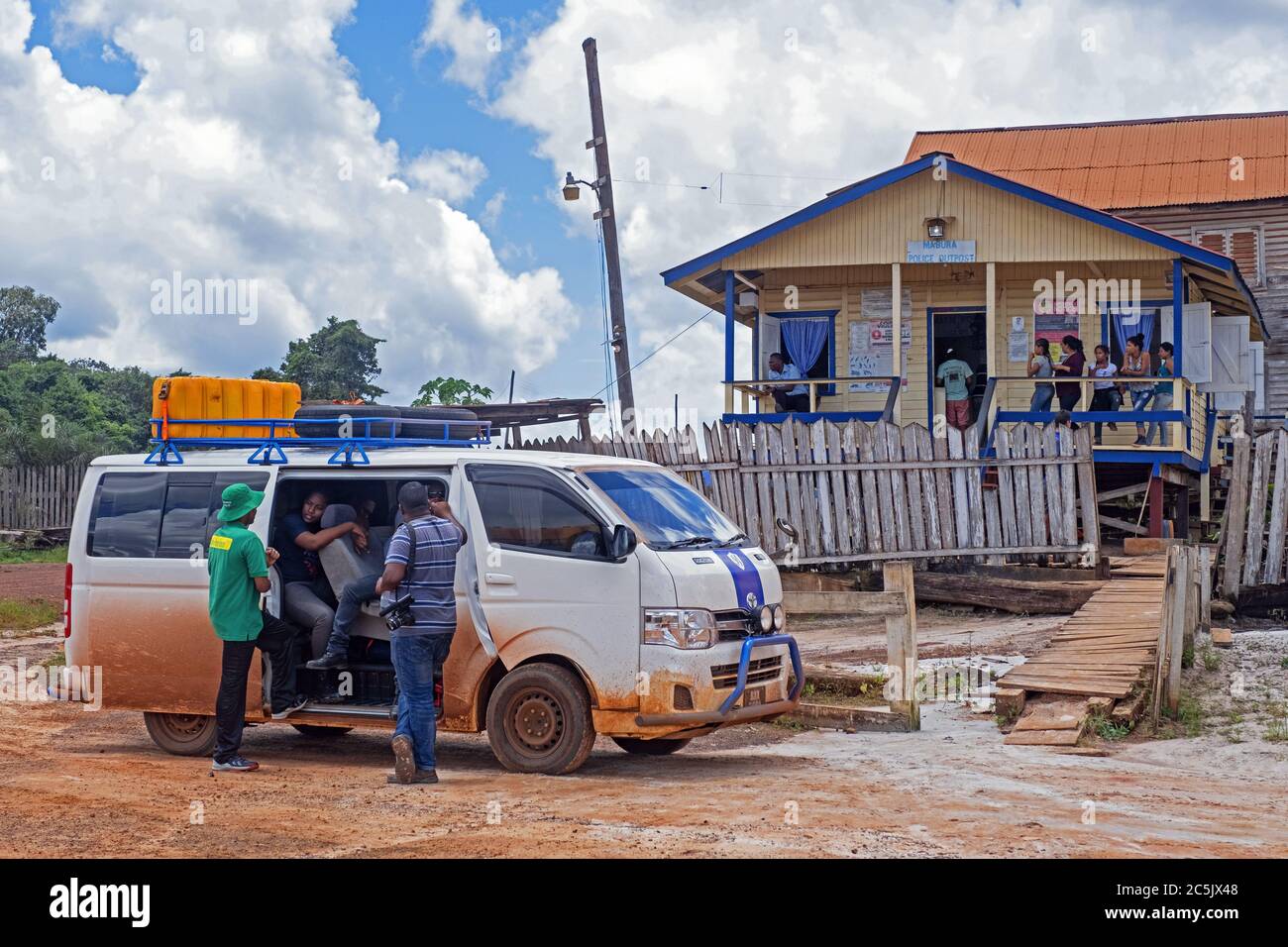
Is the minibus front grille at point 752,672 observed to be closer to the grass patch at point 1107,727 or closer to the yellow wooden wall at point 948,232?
the grass patch at point 1107,727

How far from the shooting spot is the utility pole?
2159 cm

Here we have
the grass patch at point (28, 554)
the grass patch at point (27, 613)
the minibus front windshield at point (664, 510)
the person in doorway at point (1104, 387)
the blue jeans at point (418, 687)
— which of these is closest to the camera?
the blue jeans at point (418, 687)

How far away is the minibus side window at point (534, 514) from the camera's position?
9039mm

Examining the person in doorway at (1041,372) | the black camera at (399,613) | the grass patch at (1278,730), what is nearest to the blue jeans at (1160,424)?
the person in doorway at (1041,372)

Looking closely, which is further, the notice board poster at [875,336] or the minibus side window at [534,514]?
the notice board poster at [875,336]

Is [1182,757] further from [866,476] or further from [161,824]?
[866,476]

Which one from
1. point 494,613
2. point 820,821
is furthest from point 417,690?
point 820,821

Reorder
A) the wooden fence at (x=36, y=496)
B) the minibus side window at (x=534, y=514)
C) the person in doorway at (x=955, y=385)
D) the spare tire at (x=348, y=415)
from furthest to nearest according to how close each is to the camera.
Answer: the wooden fence at (x=36, y=496) < the person in doorway at (x=955, y=385) < the spare tire at (x=348, y=415) < the minibus side window at (x=534, y=514)

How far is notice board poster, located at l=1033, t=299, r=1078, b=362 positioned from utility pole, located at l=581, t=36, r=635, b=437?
21.0ft

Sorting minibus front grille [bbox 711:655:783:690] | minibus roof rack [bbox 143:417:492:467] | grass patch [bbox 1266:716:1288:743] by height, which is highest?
minibus roof rack [bbox 143:417:492:467]

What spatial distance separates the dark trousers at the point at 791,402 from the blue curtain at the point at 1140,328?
15.8ft

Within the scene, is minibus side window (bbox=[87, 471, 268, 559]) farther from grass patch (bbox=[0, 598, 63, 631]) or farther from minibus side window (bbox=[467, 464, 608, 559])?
grass patch (bbox=[0, 598, 63, 631])

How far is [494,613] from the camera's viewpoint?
29.8 feet

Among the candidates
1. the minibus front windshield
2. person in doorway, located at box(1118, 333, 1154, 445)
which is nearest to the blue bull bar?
the minibus front windshield
